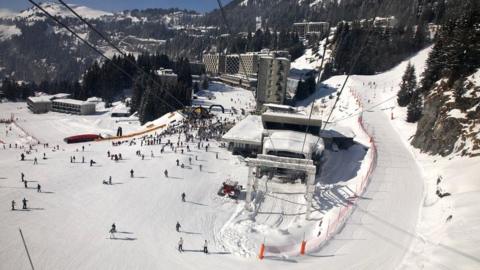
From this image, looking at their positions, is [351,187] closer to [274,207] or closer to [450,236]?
[274,207]

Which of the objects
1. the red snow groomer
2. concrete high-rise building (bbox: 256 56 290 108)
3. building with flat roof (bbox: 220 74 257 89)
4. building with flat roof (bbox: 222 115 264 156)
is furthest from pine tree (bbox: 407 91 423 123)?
building with flat roof (bbox: 220 74 257 89)

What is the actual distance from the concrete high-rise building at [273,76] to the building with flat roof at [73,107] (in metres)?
43.3

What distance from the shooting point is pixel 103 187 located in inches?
1227

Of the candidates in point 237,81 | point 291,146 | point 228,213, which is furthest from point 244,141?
point 237,81

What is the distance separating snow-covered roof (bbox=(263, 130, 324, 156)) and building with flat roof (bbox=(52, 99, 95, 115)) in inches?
2523

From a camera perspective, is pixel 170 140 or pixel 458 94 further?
pixel 170 140

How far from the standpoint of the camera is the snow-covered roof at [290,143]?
35.1m

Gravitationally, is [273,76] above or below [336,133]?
above

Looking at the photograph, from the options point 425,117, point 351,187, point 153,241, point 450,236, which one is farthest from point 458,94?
point 153,241

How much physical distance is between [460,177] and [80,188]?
31.7 metres

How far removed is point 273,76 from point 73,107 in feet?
170

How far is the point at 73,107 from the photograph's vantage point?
3484 inches

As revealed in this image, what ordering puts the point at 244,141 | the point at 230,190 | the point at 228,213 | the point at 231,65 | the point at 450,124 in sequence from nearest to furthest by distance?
the point at 228,213 → the point at 230,190 → the point at 450,124 → the point at 244,141 → the point at 231,65

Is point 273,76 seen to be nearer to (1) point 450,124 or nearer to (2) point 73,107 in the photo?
(2) point 73,107
